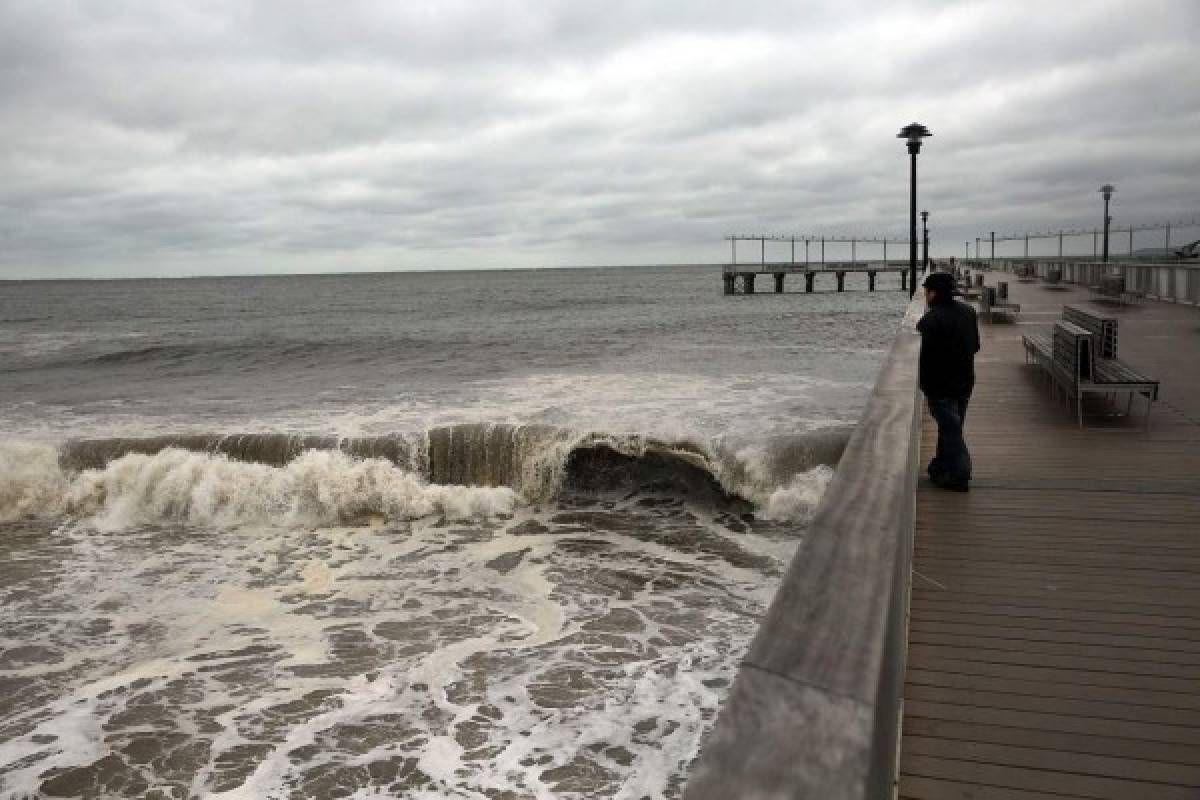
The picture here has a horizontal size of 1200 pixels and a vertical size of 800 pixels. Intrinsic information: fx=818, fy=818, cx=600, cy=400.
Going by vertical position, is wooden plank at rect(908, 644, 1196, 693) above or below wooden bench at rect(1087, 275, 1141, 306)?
below

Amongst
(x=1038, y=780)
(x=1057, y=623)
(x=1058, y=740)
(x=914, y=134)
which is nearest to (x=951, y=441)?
(x=1057, y=623)

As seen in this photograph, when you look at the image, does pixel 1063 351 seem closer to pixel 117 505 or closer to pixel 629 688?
pixel 629 688

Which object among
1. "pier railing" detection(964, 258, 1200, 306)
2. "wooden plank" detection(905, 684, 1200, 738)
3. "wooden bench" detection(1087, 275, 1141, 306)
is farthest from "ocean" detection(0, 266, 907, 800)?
"pier railing" detection(964, 258, 1200, 306)

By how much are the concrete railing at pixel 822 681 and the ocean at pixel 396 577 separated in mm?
3446

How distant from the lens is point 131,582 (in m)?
9.13

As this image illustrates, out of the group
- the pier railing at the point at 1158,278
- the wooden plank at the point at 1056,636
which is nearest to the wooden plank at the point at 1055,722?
the wooden plank at the point at 1056,636

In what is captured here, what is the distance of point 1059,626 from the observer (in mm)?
3668

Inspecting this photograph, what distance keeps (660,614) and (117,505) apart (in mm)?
9262

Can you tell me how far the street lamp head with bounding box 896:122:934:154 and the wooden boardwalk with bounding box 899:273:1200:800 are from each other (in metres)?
10.6

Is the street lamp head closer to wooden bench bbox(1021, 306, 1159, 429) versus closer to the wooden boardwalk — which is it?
wooden bench bbox(1021, 306, 1159, 429)

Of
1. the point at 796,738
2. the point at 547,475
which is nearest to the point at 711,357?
the point at 547,475

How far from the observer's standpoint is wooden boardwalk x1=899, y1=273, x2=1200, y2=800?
2.70 meters

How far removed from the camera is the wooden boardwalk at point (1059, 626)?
270cm

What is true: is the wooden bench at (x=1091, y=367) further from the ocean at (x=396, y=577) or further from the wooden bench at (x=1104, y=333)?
the ocean at (x=396, y=577)
